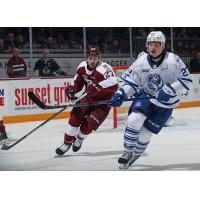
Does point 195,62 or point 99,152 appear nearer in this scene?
point 99,152

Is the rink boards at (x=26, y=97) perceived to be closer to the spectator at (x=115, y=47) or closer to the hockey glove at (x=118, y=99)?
the spectator at (x=115, y=47)

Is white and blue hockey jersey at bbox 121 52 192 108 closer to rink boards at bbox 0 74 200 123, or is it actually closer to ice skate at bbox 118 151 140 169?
ice skate at bbox 118 151 140 169

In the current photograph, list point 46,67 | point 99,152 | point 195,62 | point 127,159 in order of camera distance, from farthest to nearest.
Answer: point 195,62
point 46,67
point 99,152
point 127,159

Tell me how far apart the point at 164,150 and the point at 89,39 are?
1689 millimetres

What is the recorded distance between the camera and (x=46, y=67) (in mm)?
5312

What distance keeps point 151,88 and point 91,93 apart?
602 mm

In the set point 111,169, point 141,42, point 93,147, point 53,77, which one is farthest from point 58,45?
point 111,169

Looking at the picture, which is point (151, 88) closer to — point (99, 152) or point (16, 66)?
point (99, 152)

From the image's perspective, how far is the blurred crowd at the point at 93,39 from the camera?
492 centimetres

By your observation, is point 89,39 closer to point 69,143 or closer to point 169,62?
point 69,143

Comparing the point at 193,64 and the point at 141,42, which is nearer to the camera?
the point at 141,42

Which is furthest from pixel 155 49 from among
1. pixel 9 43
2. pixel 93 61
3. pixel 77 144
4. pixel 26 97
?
pixel 9 43

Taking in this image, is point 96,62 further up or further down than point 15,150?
further up

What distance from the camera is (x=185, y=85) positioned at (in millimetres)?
3012
